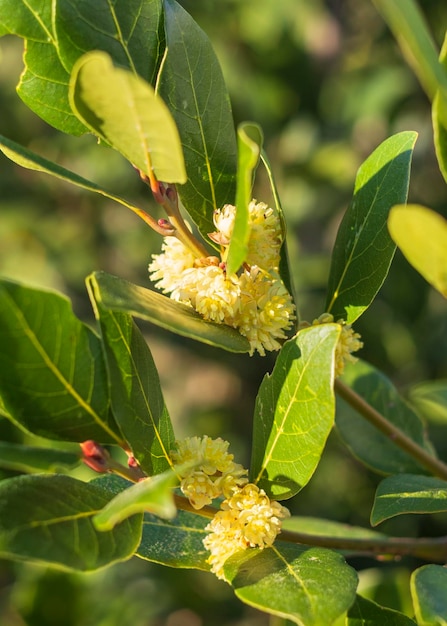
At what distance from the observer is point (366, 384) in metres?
1.25

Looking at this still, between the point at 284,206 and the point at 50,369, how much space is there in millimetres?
1991

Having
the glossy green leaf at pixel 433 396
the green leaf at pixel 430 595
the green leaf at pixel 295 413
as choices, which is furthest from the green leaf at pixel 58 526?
the glossy green leaf at pixel 433 396

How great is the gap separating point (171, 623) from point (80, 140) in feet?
4.98

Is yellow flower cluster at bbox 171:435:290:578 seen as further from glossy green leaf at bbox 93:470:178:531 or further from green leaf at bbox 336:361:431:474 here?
green leaf at bbox 336:361:431:474

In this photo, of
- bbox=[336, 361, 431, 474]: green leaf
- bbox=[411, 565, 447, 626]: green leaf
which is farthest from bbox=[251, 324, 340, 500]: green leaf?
bbox=[336, 361, 431, 474]: green leaf

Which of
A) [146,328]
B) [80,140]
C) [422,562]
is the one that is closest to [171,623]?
[422,562]

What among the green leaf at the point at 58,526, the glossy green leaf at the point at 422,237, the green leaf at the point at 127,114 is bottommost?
the green leaf at the point at 58,526

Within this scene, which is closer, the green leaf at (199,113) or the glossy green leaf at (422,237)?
the glossy green leaf at (422,237)

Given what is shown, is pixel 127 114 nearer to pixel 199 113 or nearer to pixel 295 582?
pixel 199 113

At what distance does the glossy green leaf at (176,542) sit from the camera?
81cm

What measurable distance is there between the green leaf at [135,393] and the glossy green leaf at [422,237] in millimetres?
256

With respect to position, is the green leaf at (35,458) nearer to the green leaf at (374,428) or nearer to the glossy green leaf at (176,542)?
the glossy green leaf at (176,542)

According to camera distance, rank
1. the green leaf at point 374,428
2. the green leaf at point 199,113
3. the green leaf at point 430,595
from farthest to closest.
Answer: the green leaf at point 374,428
the green leaf at point 199,113
the green leaf at point 430,595

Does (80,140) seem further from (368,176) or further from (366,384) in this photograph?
(368,176)
